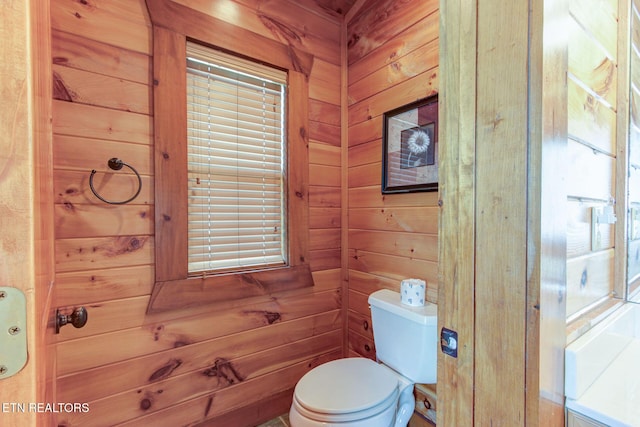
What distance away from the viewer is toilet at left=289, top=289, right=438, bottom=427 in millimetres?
1106

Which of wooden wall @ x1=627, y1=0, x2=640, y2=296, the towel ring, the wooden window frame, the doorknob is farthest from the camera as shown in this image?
the wooden window frame

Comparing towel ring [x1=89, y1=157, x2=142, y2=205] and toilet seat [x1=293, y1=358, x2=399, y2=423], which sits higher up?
towel ring [x1=89, y1=157, x2=142, y2=205]

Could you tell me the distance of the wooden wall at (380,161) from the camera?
4.70ft

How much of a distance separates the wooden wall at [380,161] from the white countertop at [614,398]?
0.67 m

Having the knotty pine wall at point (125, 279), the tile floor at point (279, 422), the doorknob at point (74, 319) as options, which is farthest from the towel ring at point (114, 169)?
the tile floor at point (279, 422)

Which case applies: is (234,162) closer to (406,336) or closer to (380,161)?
(380,161)

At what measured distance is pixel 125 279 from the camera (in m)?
1.25

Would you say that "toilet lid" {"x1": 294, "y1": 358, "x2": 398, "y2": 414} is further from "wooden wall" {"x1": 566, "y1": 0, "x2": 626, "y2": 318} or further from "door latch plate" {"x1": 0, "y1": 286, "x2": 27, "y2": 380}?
"door latch plate" {"x1": 0, "y1": 286, "x2": 27, "y2": 380}

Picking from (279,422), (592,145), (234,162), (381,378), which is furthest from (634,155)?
(279,422)

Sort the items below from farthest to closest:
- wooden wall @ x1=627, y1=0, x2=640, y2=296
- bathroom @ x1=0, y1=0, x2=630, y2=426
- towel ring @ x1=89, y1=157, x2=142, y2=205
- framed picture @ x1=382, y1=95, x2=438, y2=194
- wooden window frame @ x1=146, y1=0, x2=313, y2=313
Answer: framed picture @ x1=382, y1=95, x2=438, y2=194 < wooden window frame @ x1=146, y1=0, x2=313, y2=313 < towel ring @ x1=89, y1=157, x2=142, y2=205 < wooden wall @ x1=627, y1=0, x2=640, y2=296 < bathroom @ x1=0, y1=0, x2=630, y2=426

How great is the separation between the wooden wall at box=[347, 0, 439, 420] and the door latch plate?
1394 mm

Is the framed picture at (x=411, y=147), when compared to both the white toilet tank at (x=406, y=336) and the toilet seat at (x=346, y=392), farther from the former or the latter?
the toilet seat at (x=346, y=392)

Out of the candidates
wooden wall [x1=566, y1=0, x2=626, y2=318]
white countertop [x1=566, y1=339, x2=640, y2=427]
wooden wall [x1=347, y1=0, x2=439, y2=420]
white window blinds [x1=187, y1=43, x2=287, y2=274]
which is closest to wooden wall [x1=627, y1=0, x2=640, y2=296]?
wooden wall [x1=566, y1=0, x2=626, y2=318]

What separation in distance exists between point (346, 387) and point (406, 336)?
350 mm
